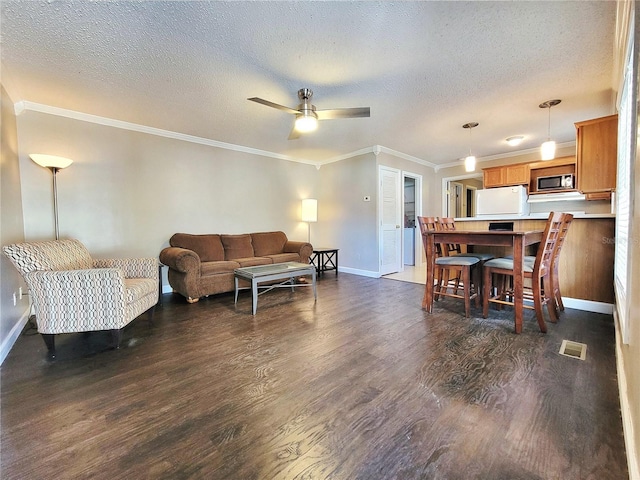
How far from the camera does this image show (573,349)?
2.01 metres

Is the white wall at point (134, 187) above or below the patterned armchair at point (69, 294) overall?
above

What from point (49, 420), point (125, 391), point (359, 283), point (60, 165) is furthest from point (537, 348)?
point (60, 165)

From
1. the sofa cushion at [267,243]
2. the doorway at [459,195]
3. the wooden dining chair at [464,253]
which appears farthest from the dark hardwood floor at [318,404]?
the doorway at [459,195]

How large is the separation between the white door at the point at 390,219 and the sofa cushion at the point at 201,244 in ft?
9.27

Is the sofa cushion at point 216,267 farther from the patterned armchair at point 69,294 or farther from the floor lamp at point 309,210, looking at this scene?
the floor lamp at point 309,210

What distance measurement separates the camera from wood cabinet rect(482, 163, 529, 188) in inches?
191

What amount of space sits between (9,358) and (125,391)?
48.1 inches

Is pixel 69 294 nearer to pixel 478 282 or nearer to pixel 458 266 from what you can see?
pixel 458 266

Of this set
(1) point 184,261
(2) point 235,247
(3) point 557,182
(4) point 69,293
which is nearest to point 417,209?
(3) point 557,182

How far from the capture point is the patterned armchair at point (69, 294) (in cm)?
198

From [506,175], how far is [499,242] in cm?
336

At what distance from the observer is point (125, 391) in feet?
5.21

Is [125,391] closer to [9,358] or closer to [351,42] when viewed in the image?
[9,358]

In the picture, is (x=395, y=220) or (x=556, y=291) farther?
(x=395, y=220)
